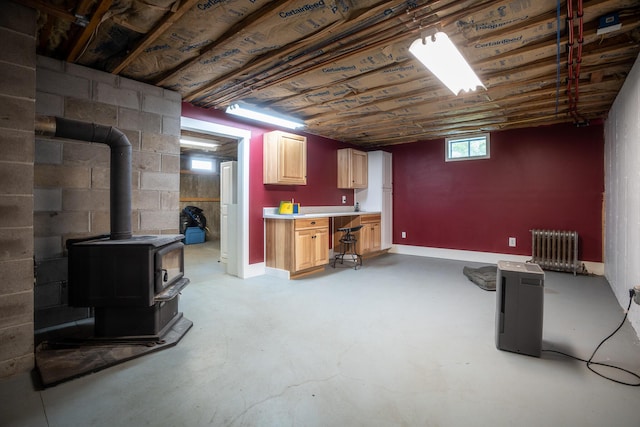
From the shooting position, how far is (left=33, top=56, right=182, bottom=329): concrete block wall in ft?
8.77

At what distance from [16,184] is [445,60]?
324 centimetres

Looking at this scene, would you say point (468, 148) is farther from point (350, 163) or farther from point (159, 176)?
point (159, 176)

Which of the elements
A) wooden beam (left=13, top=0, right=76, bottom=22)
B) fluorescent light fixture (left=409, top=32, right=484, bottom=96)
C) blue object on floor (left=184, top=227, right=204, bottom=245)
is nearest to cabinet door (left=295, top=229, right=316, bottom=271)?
fluorescent light fixture (left=409, top=32, right=484, bottom=96)

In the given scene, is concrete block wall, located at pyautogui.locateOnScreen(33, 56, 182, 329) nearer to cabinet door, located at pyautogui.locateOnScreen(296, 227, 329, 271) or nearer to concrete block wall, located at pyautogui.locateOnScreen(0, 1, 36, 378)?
concrete block wall, located at pyautogui.locateOnScreen(0, 1, 36, 378)

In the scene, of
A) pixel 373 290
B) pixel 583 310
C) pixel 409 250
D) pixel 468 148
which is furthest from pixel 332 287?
pixel 468 148

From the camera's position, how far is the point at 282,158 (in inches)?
183

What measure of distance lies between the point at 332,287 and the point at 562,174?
4241mm

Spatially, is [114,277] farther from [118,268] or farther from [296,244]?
[296,244]

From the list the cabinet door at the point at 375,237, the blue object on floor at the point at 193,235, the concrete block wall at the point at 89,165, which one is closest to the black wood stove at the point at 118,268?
the concrete block wall at the point at 89,165

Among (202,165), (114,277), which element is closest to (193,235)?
(202,165)

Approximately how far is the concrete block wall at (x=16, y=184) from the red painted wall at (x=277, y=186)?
187 cm

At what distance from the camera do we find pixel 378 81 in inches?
127

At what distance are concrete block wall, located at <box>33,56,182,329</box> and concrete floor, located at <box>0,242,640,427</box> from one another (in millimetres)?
999

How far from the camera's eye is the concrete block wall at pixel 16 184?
75.8 inches
